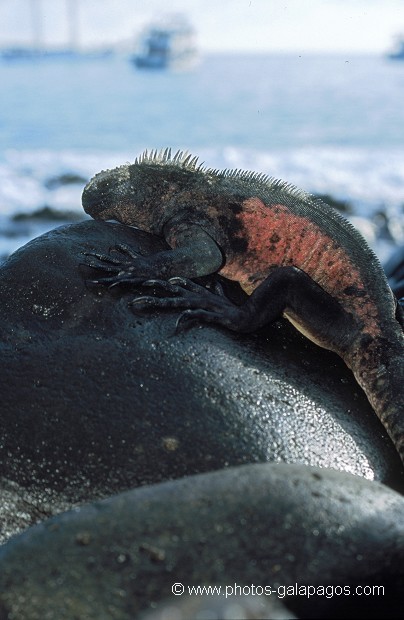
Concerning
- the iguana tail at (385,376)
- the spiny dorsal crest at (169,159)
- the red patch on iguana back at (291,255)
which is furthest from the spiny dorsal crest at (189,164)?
the iguana tail at (385,376)

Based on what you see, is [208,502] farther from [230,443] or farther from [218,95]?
[218,95]

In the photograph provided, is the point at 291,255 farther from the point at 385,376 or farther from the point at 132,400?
the point at 132,400

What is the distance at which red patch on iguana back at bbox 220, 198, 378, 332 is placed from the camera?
321 cm

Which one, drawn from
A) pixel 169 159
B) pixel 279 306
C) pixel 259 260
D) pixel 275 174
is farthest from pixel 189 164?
pixel 275 174

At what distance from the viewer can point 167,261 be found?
319 cm

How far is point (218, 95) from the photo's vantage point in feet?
136

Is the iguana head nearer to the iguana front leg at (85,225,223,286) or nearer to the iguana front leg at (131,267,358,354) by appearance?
the iguana front leg at (85,225,223,286)

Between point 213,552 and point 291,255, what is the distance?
5.97ft

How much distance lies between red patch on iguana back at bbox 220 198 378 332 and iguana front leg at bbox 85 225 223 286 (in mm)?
159

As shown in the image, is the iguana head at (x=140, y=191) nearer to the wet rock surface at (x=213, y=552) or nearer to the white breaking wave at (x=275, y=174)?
the wet rock surface at (x=213, y=552)

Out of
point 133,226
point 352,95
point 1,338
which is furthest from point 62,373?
point 352,95

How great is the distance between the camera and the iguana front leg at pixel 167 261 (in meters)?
3.02

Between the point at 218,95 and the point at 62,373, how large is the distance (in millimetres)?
40441

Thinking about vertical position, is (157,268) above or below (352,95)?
above
